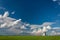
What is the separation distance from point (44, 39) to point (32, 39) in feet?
16.3

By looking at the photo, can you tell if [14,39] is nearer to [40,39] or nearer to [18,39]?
[18,39]

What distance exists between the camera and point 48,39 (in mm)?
69812

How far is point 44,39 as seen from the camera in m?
69.9

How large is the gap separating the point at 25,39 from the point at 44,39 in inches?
294

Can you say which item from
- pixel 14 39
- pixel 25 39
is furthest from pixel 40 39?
pixel 14 39

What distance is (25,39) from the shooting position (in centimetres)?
7075

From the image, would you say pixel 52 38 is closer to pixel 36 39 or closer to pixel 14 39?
pixel 36 39

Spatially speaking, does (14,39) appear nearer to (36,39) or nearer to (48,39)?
(36,39)

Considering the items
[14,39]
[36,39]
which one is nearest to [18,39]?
[14,39]

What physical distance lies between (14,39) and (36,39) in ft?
30.5

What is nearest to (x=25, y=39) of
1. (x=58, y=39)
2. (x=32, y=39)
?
(x=32, y=39)

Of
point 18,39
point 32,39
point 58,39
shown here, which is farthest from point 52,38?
point 18,39

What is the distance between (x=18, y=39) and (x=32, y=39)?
225 inches

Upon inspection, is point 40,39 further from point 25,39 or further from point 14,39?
point 14,39
